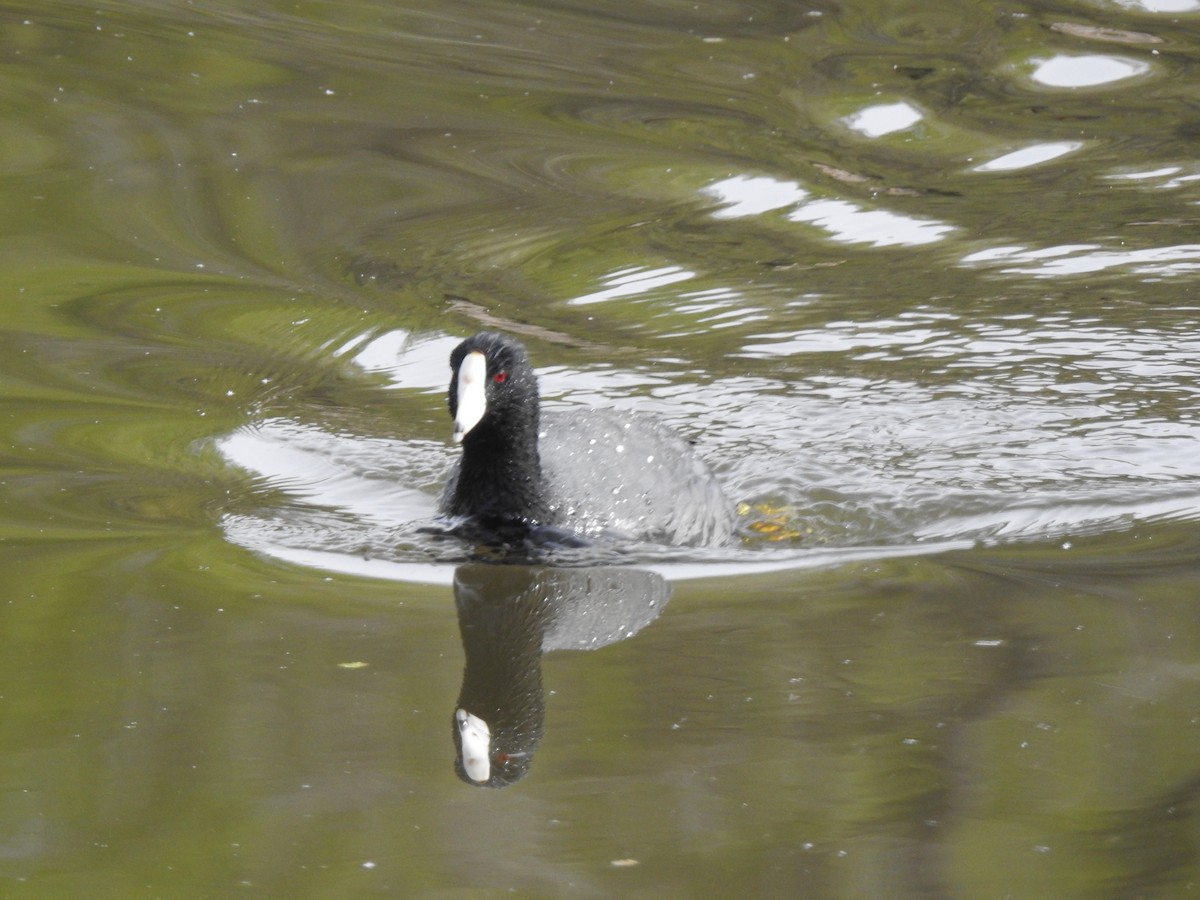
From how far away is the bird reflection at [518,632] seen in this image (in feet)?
11.8

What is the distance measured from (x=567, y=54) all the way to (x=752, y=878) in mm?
7949

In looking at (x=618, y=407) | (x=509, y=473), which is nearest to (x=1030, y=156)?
(x=618, y=407)

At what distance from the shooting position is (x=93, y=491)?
547cm

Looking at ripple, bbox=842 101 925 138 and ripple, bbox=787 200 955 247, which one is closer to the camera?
ripple, bbox=787 200 955 247

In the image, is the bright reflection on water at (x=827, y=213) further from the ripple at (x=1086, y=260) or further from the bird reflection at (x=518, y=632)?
the bird reflection at (x=518, y=632)

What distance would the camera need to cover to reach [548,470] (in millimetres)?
5305

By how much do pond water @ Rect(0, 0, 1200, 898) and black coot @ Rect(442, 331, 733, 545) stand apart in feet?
0.56

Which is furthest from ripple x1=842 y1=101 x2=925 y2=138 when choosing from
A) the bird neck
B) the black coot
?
the bird neck

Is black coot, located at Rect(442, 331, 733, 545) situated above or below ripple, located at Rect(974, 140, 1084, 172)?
above

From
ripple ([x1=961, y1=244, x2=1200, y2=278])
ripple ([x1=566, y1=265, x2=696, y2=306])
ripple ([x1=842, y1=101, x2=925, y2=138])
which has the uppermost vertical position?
ripple ([x1=842, y1=101, x2=925, y2=138])

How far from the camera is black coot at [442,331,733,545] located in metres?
5.12

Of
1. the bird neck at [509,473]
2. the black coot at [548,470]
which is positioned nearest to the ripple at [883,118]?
the black coot at [548,470]

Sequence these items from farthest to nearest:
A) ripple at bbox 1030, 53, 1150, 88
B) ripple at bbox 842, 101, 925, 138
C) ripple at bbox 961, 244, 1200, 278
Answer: ripple at bbox 1030, 53, 1150, 88 → ripple at bbox 842, 101, 925, 138 → ripple at bbox 961, 244, 1200, 278

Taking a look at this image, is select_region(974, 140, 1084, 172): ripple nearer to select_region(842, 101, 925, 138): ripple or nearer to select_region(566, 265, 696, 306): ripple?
select_region(842, 101, 925, 138): ripple
